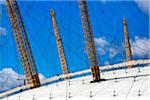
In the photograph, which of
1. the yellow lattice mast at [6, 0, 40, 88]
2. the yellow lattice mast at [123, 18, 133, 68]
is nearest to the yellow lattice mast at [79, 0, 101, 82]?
the yellow lattice mast at [6, 0, 40, 88]

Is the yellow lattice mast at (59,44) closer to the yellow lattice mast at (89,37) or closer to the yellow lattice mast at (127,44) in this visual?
the yellow lattice mast at (127,44)

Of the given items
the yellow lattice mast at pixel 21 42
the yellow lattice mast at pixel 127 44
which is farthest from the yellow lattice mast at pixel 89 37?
the yellow lattice mast at pixel 127 44

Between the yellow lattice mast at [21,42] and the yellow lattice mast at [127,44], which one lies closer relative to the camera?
the yellow lattice mast at [21,42]

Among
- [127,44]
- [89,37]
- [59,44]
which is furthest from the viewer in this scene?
[127,44]

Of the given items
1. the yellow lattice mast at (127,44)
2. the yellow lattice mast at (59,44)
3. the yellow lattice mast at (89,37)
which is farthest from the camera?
the yellow lattice mast at (127,44)

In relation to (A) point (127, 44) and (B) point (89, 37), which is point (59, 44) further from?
(B) point (89, 37)

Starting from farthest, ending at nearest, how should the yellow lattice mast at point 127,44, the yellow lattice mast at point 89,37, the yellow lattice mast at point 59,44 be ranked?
the yellow lattice mast at point 127,44
the yellow lattice mast at point 59,44
the yellow lattice mast at point 89,37

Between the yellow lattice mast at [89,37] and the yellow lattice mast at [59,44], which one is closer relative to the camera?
the yellow lattice mast at [89,37]

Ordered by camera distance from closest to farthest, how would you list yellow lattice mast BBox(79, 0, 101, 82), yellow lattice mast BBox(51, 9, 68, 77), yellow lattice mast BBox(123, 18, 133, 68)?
yellow lattice mast BBox(79, 0, 101, 82)
yellow lattice mast BBox(51, 9, 68, 77)
yellow lattice mast BBox(123, 18, 133, 68)

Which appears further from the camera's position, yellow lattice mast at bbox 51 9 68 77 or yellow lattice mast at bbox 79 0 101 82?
yellow lattice mast at bbox 51 9 68 77


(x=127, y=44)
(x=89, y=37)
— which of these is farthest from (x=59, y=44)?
(x=89, y=37)

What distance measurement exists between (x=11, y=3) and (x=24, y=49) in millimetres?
14430

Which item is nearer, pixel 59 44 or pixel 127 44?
pixel 59 44

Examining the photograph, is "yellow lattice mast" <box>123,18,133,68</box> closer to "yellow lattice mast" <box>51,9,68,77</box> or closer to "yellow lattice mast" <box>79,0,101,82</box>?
"yellow lattice mast" <box>51,9,68,77</box>
